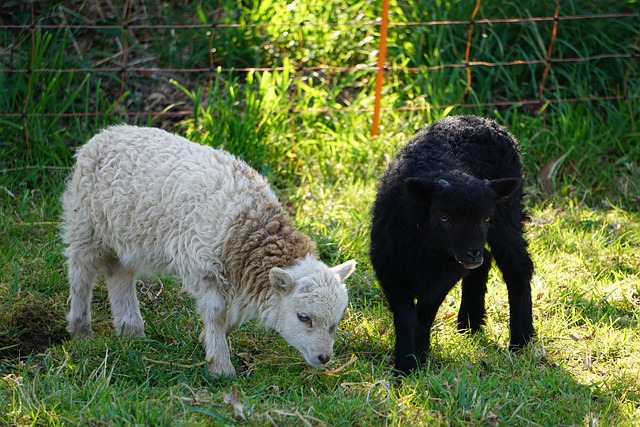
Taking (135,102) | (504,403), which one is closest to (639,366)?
(504,403)

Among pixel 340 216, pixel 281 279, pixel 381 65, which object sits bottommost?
pixel 340 216

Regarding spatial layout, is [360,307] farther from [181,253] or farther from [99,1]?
[99,1]

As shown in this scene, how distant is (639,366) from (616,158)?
3.00 metres

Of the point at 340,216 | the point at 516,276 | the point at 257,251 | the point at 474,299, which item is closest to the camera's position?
the point at 257,251

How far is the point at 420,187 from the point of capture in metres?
4.71

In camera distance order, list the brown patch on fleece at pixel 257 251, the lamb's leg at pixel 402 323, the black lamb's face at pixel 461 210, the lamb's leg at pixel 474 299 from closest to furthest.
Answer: the black lamb's face at pixel 461 210 < the brown patch on fleece at pixel 257 251 < the lamb's leg at pixel 402 323 < the lamb's leg at pixel 474 299

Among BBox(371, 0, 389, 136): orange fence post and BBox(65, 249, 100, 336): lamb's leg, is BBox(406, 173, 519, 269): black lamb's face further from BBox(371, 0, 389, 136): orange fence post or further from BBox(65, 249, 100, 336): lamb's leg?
BBox(371, 0, 389, 136): orange fence post

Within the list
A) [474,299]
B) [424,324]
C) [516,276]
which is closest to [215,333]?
[424,324]

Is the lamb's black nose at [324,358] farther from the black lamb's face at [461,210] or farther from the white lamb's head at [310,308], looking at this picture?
the black lamb's face at [461,210]

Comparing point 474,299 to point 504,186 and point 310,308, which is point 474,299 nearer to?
point 504,186

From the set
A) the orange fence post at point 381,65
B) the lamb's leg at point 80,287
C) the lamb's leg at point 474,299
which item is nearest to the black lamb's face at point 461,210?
the lamb's leg at point 474,299

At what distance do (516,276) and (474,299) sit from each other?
38 cm

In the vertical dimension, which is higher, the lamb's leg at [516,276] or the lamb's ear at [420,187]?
the lamb's ear at [420,187]

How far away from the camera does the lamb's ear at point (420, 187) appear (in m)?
4.68
